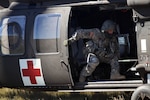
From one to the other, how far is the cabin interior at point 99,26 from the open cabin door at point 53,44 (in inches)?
8.2

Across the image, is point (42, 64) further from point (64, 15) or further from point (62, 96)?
point (62, 96)

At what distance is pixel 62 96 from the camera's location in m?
10.1

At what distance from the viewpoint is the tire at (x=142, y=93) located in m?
7.16

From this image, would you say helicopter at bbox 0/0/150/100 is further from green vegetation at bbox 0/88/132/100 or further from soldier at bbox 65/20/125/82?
green vegetation at bbox 0/88/132/100

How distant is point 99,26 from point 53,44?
4.54 ft

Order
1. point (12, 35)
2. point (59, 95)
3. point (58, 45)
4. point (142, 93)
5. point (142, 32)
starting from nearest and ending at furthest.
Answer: point (142, 93) < point (142, 32) < point (58, 45) < point (12, 35) < point (59, 95)

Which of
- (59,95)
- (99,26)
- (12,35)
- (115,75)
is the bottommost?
(59,95)

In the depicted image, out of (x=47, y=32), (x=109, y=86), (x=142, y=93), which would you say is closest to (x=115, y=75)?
(x=109, y=86)

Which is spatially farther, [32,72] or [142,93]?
[32,72]

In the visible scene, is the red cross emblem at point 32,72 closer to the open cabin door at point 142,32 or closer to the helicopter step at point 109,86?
the helicopter step at point 109,86

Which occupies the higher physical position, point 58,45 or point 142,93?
point 58,45

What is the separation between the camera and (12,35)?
8773mm

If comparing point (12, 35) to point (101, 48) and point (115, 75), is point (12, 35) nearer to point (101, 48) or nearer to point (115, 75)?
point (101, 48)

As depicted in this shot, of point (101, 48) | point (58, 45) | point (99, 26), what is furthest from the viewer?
point (99, 26)
